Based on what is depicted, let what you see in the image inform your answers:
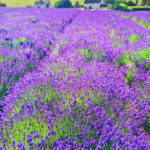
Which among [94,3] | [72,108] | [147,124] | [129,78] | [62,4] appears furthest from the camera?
[94,3]

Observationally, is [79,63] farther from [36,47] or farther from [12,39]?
[12,39]

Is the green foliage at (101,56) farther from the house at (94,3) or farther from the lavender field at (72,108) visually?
the house at (94,3)

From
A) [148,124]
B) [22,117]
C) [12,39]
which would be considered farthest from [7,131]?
[12,39]

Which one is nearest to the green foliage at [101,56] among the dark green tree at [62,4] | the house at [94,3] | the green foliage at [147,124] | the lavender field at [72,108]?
the lavender field at [72,108]

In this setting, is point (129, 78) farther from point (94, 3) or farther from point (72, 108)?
point (94, 3)

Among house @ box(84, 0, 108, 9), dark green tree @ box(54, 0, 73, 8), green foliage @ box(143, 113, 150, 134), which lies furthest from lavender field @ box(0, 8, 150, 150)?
house @ box(84, 0, 108, 9)

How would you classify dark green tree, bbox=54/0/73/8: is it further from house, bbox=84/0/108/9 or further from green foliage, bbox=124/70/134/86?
green foliage, bbox=124/70/134/86

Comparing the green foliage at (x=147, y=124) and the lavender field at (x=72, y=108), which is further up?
the lavender field at (x=72, y=108)

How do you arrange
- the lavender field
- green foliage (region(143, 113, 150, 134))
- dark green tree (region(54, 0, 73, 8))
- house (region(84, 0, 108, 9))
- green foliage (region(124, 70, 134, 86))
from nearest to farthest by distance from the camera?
1. the lavender field
2. green foliage (region(143, 113, 150, 134))
3. green foliage (region(124, 70, 134, 86))
4. dark green tree (region(54, 0, 73, 8))
5. house (region(84, 0, 108, 9))

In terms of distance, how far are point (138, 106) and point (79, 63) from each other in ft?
4.03

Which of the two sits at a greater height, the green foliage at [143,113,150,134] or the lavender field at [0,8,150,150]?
the lavender field at [0,8,150,150]

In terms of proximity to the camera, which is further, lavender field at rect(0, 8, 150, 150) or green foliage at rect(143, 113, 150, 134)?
green foliage at rect(143, 113, 150, 134)

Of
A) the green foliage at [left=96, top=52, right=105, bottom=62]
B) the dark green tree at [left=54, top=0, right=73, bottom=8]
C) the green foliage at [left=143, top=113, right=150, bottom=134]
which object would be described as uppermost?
the dark green tree at [left=54, top=0, right=73, bottom=8]

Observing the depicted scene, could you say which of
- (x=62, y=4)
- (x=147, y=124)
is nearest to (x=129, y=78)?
(x=147, y=124)
